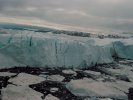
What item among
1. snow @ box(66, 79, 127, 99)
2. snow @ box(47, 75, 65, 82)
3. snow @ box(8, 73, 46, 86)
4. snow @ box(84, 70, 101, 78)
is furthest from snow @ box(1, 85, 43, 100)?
snow @ box(84, 70, 101, 78)

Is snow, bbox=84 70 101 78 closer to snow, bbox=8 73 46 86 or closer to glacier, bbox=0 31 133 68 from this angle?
glacier, bbox=0 31 133 68

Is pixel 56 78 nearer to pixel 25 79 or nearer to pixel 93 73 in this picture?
pixel 25 79

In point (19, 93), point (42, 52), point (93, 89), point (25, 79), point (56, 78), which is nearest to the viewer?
point (19, 93)

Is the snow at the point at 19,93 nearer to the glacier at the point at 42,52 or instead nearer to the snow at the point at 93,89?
the snow at the point at 93,89

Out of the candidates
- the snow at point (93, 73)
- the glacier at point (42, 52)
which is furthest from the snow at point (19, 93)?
the snow at point (93, 73)

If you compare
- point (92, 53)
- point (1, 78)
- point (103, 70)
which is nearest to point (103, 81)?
point (103, 70)

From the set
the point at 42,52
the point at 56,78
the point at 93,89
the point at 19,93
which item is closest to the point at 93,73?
the point at 56,78
